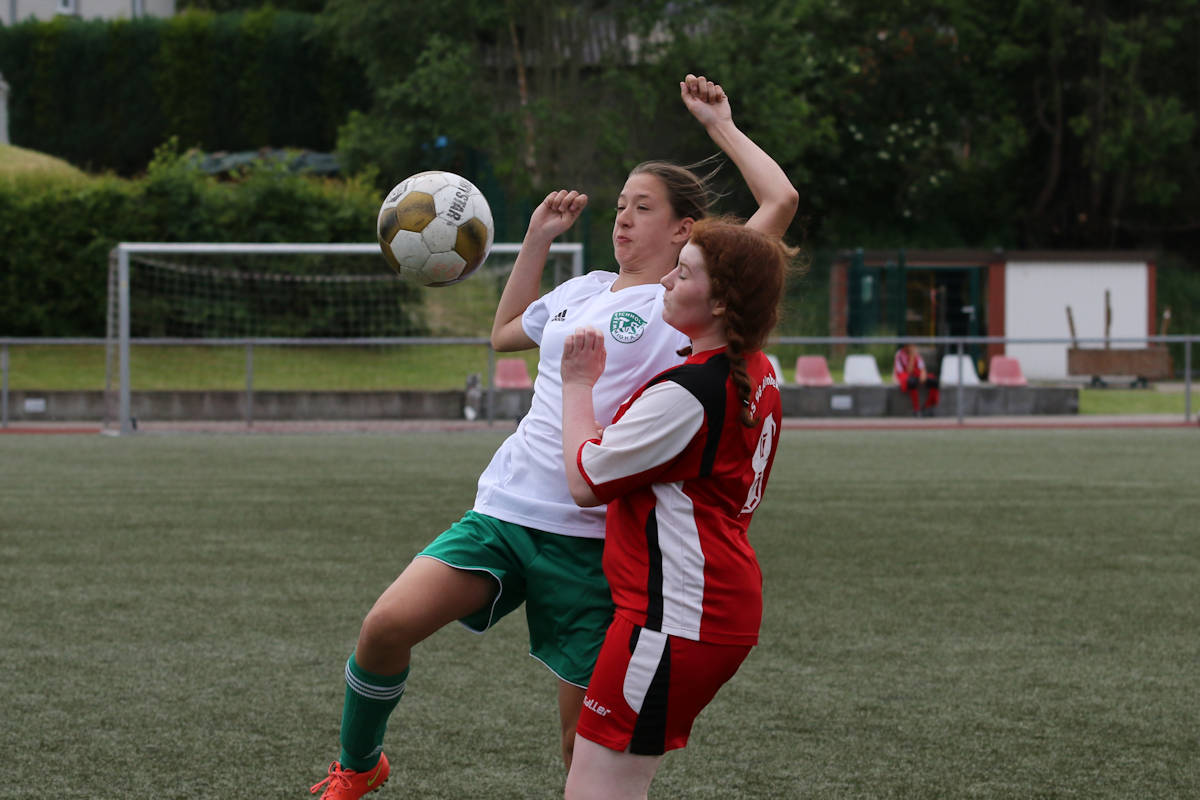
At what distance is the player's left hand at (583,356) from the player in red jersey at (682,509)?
19 mm

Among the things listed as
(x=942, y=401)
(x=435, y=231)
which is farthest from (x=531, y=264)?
(x=942, y=401)

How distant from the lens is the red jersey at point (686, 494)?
2.68 meters

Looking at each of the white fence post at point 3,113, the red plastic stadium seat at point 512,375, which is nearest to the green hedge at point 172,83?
the white fence post at point 3,113

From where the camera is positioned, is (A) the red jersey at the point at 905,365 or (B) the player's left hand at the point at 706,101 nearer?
(B) the player's left hand at the point at 706,101

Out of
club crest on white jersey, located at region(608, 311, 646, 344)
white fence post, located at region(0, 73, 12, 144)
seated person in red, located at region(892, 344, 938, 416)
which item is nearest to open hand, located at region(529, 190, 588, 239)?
club crest on white jersey, located at region(608, 311, 646, 344)

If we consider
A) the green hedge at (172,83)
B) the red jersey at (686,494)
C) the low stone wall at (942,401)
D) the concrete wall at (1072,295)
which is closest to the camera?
the red jersey at (686,494)

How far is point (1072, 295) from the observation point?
31594 mm

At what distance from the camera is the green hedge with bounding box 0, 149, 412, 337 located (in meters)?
25.6

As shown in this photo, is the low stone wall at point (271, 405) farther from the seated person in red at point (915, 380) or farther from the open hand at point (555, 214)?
the open hand at point (555, 214)

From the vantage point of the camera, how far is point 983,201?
137 feet

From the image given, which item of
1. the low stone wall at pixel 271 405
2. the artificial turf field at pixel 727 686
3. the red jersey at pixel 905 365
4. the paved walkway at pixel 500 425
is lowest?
the artificial turf field at pixel 727 686

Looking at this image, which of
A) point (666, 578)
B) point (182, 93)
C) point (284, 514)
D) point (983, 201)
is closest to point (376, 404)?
point (284, 514)

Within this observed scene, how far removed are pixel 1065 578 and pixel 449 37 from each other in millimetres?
29649

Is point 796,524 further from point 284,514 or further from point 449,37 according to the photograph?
point 449,37
